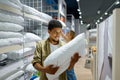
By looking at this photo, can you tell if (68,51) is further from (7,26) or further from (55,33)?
(7,26)

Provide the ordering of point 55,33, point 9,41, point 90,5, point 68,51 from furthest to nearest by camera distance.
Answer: point 90,5 < point 9,41 < point 55,33 < point 68,51

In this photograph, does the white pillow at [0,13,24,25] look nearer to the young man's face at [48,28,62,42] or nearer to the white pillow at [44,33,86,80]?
the young man's face at [48,28,62,42]

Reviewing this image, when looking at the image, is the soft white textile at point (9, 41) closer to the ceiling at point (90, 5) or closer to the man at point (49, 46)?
the man at point (49, 46)

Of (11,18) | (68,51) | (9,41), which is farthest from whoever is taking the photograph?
(11,18)

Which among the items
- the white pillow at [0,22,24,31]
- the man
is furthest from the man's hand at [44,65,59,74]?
the white pillow at [0,22,24,31]

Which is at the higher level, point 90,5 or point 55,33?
point 90,5

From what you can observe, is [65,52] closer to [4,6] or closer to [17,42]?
[4,6]

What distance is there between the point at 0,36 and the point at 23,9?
72 cm

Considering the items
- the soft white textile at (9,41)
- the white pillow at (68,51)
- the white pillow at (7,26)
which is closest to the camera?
the white pillow at (68,51)

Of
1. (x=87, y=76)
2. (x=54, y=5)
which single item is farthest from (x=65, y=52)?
(x=54, y=5)

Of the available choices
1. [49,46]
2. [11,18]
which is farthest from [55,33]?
[11,18]

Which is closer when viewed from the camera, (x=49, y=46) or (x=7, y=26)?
(x=49, y=46)

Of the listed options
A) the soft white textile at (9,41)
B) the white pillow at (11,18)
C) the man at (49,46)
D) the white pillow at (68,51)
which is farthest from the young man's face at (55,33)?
the white pillow at (11,18)

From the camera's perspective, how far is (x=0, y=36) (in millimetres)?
2289
